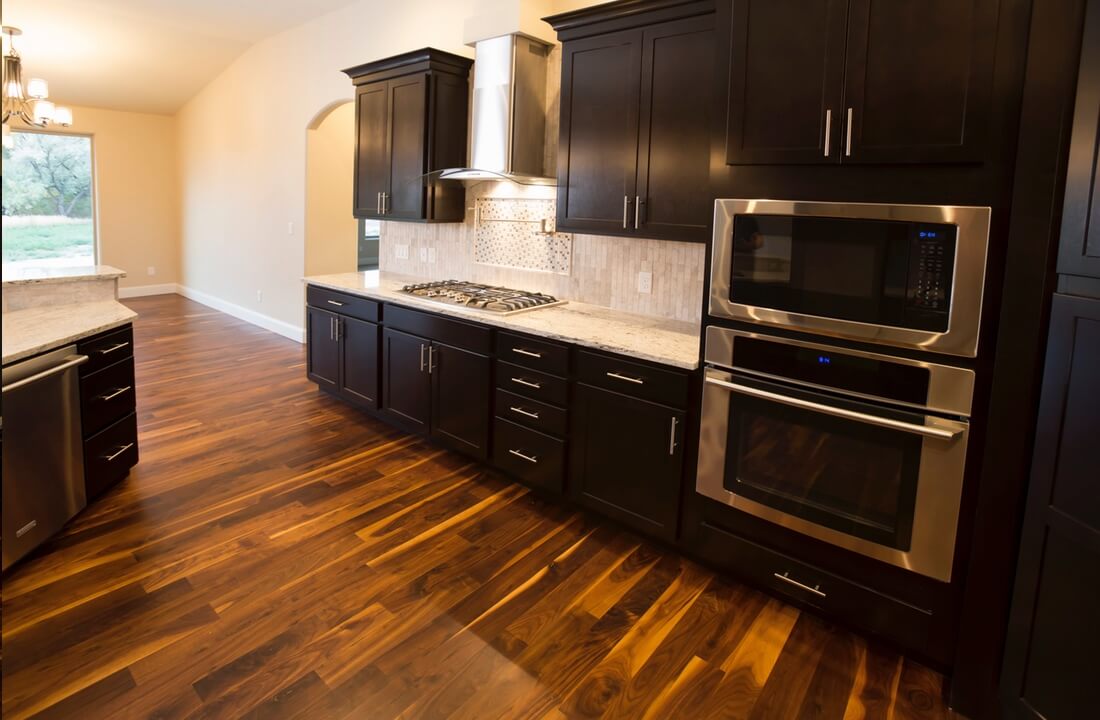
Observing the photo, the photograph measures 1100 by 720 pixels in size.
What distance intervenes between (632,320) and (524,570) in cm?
140

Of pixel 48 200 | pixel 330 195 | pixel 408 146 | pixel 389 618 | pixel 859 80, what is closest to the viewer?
pixel 859 80

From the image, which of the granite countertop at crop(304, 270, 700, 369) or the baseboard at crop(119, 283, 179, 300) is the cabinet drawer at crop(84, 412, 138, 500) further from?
the baseboard at crop(119, 283, 179, 300)

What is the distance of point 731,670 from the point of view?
91.4 inches

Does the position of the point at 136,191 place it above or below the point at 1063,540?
above

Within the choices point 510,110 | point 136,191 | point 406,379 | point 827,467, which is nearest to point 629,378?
point 827,467

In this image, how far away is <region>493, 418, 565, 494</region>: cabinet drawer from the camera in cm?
334

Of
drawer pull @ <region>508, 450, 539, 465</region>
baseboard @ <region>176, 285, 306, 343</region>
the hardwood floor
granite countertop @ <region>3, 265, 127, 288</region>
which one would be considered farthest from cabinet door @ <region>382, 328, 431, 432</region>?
baseboard @ <region>176, 285, 306, 343</region>

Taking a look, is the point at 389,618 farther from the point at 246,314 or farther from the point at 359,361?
the point at 246,314

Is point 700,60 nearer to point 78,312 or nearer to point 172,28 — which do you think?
point 78,312

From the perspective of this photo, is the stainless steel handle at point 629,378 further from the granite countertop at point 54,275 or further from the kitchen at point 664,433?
→ the granite countertop at point 54,275

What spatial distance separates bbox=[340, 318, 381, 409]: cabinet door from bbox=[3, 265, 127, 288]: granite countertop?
132cm

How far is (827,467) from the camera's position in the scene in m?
2.43

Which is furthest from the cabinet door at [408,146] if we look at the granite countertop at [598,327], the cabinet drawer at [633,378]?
the cabinet drawer at [633,378]

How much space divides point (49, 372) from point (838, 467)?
121 inches
